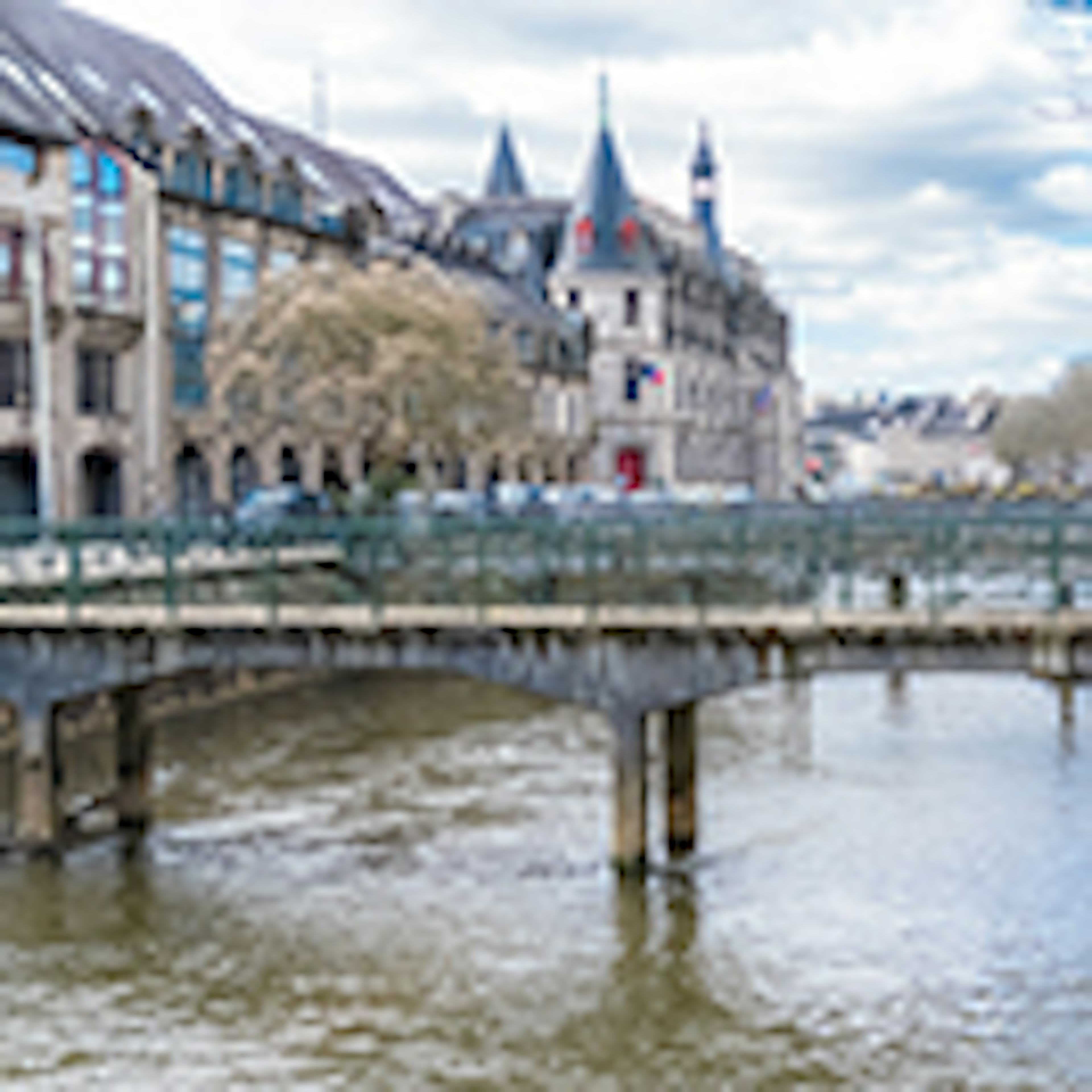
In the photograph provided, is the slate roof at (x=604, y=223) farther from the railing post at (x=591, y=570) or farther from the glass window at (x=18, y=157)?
the railing post at (x=591, y=570)

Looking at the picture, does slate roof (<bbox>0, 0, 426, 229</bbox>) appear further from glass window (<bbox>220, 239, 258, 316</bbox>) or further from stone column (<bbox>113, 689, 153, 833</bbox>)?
stone column (<bbox>113, 689, 153, 833</bbox>)

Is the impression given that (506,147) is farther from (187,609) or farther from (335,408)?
(187,609)

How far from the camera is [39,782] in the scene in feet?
92.1

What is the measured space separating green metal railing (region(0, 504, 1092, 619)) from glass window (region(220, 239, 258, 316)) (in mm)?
34984

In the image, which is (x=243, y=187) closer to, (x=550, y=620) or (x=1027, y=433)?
(x=550, y=620)

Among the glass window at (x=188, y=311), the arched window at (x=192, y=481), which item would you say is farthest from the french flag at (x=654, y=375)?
the glass window at (x=188, y=311)

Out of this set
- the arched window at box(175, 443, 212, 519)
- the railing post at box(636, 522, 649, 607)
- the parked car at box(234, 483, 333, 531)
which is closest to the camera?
the railing post at box(636, 522, 649, 607)

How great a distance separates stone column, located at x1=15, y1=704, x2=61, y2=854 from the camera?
27.8m

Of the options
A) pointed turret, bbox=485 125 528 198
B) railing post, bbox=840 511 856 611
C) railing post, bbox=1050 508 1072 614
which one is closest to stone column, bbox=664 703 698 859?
railing post, bbox=840 511 856 611

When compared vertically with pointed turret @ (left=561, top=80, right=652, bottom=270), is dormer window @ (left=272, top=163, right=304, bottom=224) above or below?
below

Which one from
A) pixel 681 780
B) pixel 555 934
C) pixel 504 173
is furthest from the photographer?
pixel 504 173

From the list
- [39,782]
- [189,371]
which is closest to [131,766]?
[39,782]

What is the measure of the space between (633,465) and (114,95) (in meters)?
49.7

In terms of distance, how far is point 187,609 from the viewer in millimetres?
27188
